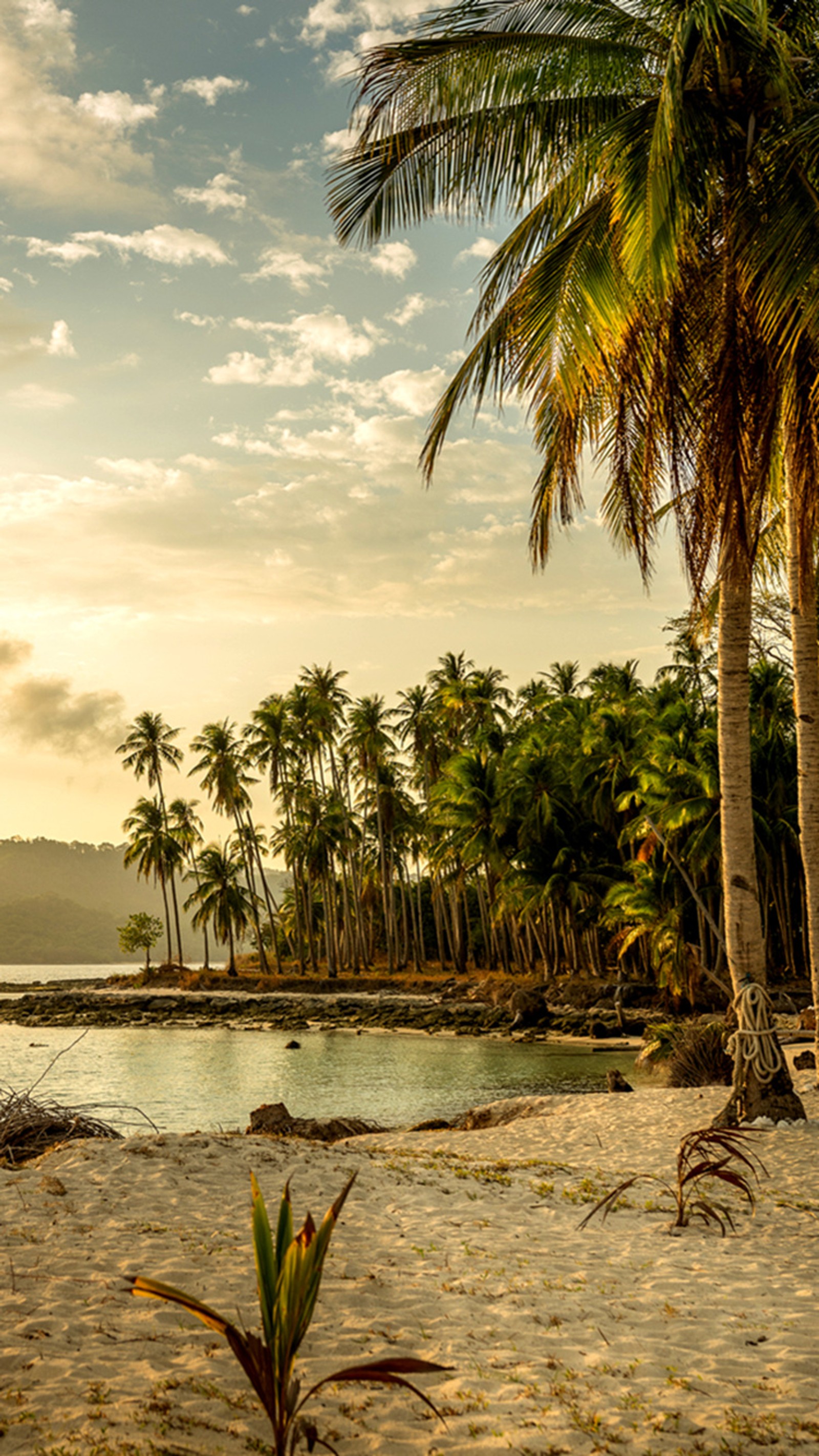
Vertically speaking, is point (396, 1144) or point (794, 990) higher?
point (396, 1144)

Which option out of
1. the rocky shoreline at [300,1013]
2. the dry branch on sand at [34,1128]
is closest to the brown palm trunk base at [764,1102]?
the dry branch on sand at [34,1128]

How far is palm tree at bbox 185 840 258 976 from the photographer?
213ft

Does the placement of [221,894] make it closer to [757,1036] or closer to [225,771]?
[225,771]

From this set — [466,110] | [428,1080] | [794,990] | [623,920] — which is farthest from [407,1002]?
[466,110]

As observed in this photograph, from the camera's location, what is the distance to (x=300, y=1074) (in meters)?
23.8

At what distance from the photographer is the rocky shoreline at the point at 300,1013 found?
3167cm

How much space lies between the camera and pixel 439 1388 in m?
4.12

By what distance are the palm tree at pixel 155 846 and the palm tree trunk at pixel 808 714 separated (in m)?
57.4

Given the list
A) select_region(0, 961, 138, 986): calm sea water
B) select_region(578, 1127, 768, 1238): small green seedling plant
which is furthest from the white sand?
select_region(0, 961, 138, 986): calm sea water

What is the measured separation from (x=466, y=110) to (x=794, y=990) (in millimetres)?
27866

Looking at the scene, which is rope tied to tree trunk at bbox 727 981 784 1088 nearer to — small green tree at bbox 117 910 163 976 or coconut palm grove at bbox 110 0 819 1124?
coconut palm grove at bbox 110 0 819 1124

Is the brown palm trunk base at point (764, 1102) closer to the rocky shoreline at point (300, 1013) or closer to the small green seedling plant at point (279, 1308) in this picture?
the small green seedling plant at point (279, 1308)

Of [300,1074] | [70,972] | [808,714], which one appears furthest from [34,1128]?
[70,972]

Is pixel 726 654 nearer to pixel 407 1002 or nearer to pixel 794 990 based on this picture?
pixel 794 990
